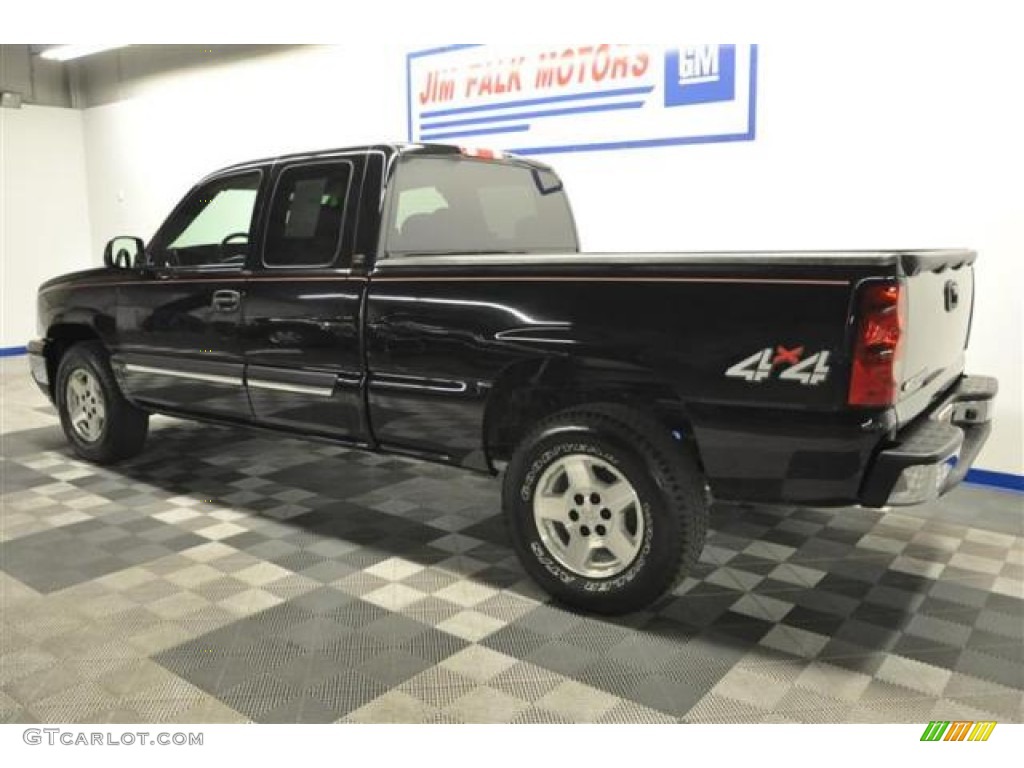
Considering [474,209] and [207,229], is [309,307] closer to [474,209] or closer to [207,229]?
[474,209]

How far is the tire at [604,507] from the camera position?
2.86m

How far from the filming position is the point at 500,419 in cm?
334

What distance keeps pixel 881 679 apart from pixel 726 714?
Answer: 562 mm

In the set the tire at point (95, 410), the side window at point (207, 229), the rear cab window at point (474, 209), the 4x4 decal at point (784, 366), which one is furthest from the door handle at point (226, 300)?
the 4x4 decal at point (784, 366)

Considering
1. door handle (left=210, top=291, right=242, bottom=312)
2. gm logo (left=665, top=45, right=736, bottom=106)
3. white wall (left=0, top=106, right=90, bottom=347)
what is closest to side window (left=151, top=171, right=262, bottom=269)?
door handle (left=210, top=291, right=242, bottom=312)

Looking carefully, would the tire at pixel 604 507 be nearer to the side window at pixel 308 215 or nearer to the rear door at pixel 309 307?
the rear door at pixel 309 307

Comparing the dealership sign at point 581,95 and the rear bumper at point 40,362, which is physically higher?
the dealership sign at point 581,95

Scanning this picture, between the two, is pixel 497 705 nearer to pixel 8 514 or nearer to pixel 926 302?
pixel 926 302

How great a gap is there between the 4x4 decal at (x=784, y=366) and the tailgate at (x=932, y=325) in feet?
0.81

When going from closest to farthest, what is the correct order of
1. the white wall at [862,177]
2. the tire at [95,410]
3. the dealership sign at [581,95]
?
the white wall at [862,177]
the tire at [95,410]
the dealership sign at [581,95]

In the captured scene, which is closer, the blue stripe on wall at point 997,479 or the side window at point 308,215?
the side window at point 308,215

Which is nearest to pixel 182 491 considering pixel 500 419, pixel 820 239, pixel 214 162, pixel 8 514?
pixel 8 514

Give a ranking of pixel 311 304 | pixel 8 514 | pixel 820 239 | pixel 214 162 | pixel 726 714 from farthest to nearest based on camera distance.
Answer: pixel 214 162, pixel 820 239, pixel 8 514, pixel 311 304, pixel 726 714
